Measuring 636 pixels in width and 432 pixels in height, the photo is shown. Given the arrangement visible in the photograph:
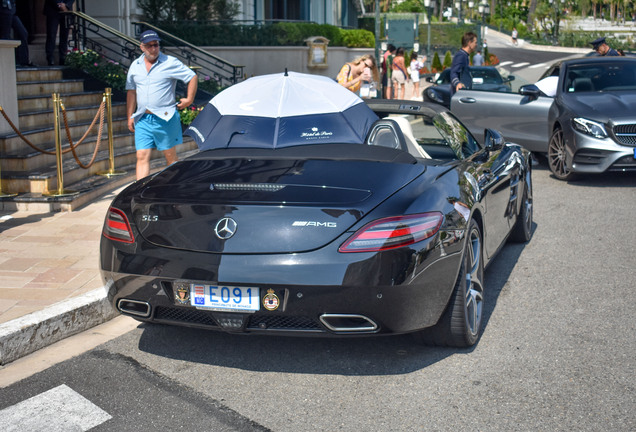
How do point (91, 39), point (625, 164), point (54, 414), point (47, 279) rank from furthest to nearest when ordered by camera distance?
1. point (91, 39)
2. point (625, 164)
3. point (47, 279)
4. point (54, 414)

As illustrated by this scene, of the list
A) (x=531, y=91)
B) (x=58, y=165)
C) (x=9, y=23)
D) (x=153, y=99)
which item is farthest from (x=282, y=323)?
(x=9, y=23)

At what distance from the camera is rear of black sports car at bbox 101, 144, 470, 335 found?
390 cm

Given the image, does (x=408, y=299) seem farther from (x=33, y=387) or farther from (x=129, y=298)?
(x=33, y=387)

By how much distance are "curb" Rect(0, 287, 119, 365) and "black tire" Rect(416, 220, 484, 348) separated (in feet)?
6.31

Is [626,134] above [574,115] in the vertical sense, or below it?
below

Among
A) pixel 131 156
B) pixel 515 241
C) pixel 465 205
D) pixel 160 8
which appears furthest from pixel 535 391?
pixel 160 8

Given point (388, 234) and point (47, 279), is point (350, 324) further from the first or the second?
point (47, 279)

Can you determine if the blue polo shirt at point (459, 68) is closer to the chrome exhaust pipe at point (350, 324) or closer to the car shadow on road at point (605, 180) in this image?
the car shadow on road at point (605, 180)

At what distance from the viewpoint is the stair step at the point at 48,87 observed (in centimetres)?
1146

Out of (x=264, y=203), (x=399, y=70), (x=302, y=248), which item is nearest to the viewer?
(x=302, y=248)

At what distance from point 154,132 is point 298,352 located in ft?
13.8

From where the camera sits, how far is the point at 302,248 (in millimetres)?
3916

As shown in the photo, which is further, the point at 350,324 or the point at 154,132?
the point at 154,132

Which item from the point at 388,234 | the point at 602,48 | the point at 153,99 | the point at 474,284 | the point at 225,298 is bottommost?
the point at 474,284
